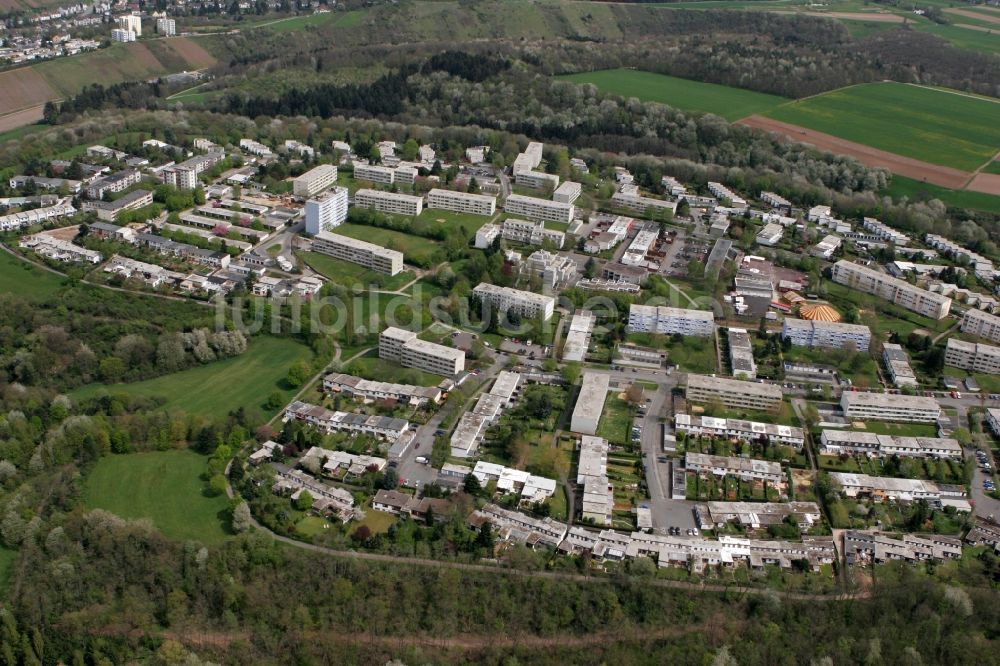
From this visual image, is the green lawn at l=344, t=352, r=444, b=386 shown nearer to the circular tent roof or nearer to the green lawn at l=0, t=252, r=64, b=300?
the green lawn at l=0, t=252, r=64, b=300

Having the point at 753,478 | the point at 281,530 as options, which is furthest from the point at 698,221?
the point at 281,530

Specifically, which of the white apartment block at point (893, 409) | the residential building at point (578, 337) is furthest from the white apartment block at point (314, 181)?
the white apartment block at point (893, 409)

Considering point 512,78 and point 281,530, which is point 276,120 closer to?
point 512,78

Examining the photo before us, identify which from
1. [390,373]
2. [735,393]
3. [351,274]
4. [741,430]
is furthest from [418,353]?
[741,430]

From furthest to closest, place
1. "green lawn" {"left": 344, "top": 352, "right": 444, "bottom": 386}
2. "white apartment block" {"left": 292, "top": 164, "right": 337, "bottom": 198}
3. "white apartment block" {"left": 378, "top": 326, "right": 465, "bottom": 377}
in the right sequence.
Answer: "white apartment block" {"left": 292, "top": 164, "right": 337, "bottom": 198} < "white apartment block" {"left": 378, "top": 326, "right": 465, "bottom": 377} < "green lawn" {"left": 344, "top": 352, "right": 444, "bottom": 386}

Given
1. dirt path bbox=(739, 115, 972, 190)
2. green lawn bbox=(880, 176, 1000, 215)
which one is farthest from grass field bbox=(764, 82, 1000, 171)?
green lawn bbox=(880, 176, 1000, 215)

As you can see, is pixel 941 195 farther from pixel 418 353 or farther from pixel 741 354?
pixel 418 353
